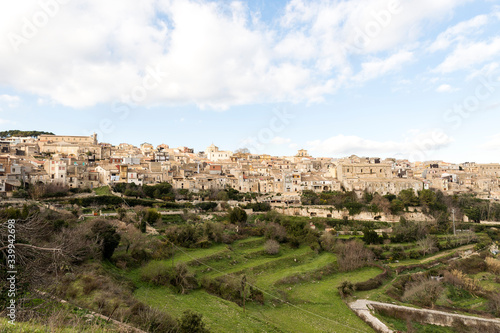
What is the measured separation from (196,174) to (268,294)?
32.9 metres

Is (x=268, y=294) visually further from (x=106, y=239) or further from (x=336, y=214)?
(x=336, y=214)

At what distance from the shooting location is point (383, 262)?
2583 centimetres

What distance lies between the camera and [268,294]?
58.4ft

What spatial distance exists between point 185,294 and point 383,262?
17490 millimetres

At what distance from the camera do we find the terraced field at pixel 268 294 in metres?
14.0

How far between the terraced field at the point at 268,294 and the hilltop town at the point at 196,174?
1859 cm

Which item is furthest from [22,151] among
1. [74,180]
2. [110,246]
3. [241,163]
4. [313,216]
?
[313,216]

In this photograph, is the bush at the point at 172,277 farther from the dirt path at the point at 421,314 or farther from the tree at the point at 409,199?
the tree at the point at 409,199

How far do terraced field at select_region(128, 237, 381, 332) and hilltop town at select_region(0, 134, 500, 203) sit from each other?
18587 mm

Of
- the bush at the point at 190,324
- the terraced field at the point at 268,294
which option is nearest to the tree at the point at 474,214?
the terraced field at the point at 268,294

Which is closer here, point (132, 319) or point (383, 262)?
point (132, 319)

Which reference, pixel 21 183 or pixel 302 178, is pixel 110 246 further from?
pixel 302 178

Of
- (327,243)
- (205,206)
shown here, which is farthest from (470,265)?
(205,206)

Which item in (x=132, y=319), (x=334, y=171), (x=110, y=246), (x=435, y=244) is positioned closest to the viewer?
(x=132, y=319)
